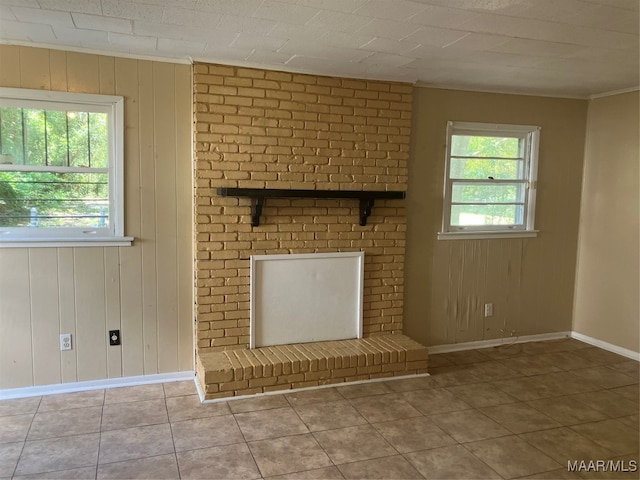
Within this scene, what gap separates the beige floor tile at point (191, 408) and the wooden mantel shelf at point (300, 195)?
121 cm

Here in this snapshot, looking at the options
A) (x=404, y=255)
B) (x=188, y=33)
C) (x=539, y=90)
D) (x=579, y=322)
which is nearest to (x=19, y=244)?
(x=188, y=33)

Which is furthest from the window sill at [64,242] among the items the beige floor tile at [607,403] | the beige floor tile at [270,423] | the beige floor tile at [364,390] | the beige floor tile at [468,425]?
the beige floor tile at [607,403]

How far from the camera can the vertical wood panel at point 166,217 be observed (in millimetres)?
3328

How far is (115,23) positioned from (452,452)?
2.83 m

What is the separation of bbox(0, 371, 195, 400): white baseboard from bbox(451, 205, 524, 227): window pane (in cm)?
245

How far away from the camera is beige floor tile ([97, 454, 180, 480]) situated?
2369 mm

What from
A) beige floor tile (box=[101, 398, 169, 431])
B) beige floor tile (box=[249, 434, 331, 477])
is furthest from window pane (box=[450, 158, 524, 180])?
beige floor tile (box=[101, 398, 169, 431])

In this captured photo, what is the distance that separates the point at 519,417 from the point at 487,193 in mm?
1965

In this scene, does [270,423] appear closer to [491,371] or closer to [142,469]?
[142,469]

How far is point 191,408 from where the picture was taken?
3105mm

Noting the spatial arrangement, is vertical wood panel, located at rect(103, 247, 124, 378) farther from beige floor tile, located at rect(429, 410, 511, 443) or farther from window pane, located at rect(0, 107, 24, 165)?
beige floor tile, located at rect(429, 410, 511, 443)

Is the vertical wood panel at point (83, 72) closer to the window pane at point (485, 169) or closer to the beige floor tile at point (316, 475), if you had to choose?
the beige floor tile at point (316, 475)

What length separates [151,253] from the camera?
3.41 meters

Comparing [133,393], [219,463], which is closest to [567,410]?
[219,463]
